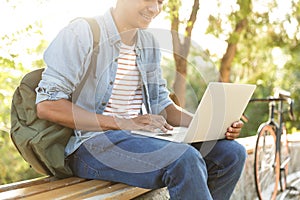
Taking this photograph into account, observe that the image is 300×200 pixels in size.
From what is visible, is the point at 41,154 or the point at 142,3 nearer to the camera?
the point at 41,154

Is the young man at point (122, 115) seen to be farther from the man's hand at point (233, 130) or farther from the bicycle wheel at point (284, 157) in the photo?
the bicycle wheel at point (284, 157)

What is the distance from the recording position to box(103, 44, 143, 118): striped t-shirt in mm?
2193

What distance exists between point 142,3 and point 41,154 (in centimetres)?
69

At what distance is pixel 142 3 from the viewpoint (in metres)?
2.16

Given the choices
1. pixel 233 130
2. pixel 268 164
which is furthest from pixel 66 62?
pixel 268 164

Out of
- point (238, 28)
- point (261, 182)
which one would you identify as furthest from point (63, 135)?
point (238, 28)

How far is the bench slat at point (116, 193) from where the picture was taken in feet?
6.33

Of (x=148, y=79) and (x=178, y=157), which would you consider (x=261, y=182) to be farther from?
(x=178, y=157)

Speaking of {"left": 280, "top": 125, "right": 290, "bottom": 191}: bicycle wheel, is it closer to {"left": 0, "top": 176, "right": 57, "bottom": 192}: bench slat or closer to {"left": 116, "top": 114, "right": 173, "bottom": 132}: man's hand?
{"left": 116, "top": 114, "right": 173, "bottom": 132}: man's hand

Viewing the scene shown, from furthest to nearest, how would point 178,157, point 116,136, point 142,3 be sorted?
point 142,3
point 116,136
point 178,157

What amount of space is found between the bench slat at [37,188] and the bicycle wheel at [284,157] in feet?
8.00

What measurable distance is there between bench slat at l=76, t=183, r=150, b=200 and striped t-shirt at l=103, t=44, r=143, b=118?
29cm

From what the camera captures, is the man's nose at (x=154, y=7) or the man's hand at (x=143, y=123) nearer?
the man's hand at (x=143, y=123)

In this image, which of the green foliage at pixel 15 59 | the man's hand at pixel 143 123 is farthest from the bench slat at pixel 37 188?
the green foliage at pixel 15 59
